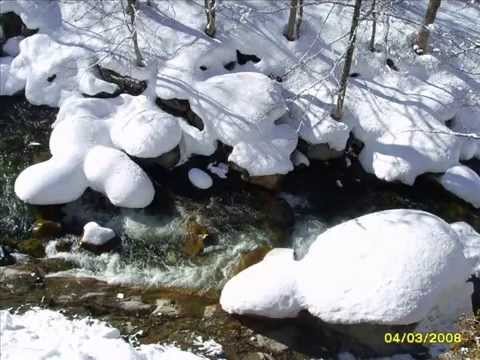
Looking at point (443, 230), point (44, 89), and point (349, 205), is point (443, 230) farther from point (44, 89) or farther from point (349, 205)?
point (44, 89)

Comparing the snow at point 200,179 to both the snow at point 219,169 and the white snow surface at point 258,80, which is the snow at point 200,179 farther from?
the white snow surface at point 258,80

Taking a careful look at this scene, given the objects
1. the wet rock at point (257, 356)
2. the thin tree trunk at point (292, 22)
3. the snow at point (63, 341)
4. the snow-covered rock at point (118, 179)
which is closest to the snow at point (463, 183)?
the thin tree trunk at point (292, 22)

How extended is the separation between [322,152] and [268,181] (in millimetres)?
2007

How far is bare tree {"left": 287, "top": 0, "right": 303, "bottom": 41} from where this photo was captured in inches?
663

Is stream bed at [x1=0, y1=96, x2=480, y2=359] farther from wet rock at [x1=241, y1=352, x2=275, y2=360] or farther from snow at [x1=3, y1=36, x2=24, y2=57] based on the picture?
snow at [x1=3, y1=36, x2=24, y2=57]

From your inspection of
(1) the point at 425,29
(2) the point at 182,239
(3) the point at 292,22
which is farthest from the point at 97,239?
(1) the point at 425,29

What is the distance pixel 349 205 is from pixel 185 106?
5.65m

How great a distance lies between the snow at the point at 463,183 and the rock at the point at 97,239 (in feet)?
30.4

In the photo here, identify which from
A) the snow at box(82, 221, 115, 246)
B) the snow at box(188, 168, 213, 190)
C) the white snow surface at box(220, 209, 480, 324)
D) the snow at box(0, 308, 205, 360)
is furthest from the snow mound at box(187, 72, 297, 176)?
the snow at box(0, 308, 205, 360)

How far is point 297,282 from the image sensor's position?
11.9 metres

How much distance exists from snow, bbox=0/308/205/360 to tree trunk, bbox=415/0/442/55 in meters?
12.2

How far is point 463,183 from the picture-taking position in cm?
1498

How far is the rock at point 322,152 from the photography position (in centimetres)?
1574

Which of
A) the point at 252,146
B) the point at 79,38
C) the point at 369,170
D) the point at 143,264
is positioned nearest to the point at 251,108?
the point at 252,146
